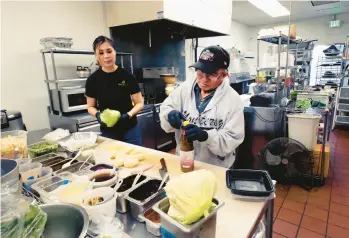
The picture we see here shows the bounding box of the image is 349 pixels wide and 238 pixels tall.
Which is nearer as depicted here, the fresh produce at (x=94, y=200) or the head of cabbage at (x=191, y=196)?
the head of cabbage at (x=191, y=196)

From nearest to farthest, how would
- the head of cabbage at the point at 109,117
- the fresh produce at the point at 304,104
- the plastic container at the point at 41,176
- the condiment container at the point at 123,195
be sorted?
the condiment container at the point at 123,195, the plastic container at the point at 41,176, the head of cabbage at the point at 109,117, the fresh produce at the point at 304,104

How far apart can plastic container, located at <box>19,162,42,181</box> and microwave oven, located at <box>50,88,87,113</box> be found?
1.67 meters

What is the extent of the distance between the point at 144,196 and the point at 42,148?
1.00 metres

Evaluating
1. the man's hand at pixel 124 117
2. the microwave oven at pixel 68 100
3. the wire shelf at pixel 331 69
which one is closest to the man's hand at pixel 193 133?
the man's hand at pixel 124 117

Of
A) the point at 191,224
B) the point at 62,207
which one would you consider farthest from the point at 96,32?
the point at 191,224

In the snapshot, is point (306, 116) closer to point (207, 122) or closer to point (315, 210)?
point (315, 210)

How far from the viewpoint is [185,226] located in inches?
23.5

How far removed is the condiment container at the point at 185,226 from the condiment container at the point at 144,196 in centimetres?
19

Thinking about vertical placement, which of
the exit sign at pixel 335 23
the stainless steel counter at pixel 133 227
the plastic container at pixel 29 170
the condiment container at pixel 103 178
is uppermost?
the exit sign at pixel 335 23

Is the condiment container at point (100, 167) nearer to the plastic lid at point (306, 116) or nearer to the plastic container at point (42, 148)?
the plastic container at point (42, 148)

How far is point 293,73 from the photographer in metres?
4.33

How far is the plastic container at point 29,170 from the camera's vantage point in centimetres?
109

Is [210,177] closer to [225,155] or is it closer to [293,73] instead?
[225,155]

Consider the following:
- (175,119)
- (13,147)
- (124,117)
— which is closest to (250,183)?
(175,119)
